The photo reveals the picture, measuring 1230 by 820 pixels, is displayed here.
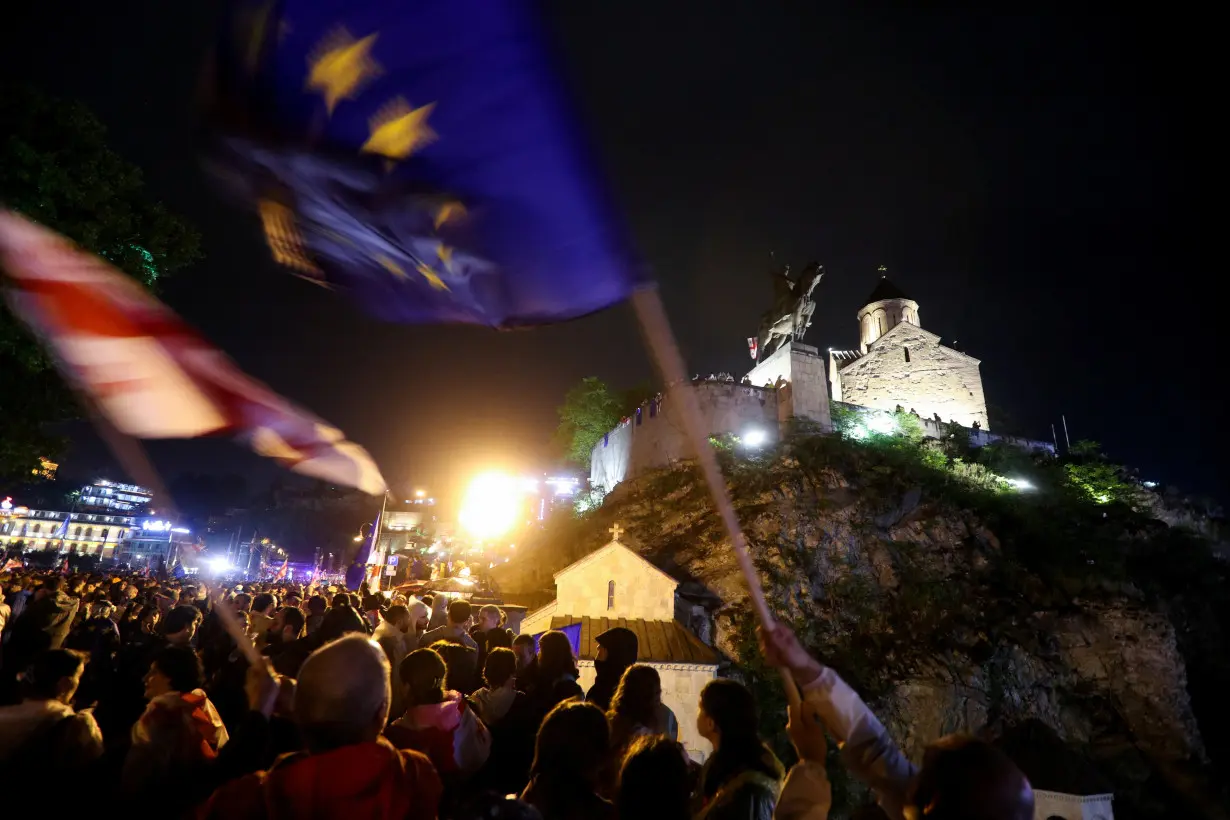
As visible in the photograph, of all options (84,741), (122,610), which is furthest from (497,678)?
(122,610)

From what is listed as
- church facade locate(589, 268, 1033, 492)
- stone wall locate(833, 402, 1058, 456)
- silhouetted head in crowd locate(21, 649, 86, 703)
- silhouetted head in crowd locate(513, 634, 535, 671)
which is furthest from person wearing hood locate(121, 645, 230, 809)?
stone wall locate(833, 402, 1058, 456)

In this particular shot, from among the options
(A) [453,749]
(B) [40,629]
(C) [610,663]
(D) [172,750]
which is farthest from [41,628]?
(C) [610,663]

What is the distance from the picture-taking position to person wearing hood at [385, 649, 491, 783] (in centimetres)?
391

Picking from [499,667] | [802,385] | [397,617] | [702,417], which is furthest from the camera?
[802,385]

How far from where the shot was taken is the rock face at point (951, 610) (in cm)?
2295

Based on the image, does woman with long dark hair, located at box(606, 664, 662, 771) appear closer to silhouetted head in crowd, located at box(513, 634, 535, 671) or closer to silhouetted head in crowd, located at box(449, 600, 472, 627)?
silhouetted head in crowd, located at box(513, 634, 535, 671)

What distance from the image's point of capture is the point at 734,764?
10.8 feet

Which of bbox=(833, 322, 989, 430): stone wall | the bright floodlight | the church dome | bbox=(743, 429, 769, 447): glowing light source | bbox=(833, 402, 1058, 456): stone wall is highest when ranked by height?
the church dome

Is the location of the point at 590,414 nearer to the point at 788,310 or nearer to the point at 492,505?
the point at 492,505

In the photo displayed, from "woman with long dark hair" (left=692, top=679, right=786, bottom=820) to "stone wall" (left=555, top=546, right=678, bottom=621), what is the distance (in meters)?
14.8

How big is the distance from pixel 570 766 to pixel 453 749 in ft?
4.89

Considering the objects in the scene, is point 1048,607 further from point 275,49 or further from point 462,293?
point 275,49

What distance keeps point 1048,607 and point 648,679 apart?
101 feet

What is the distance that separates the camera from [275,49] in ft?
24.2
